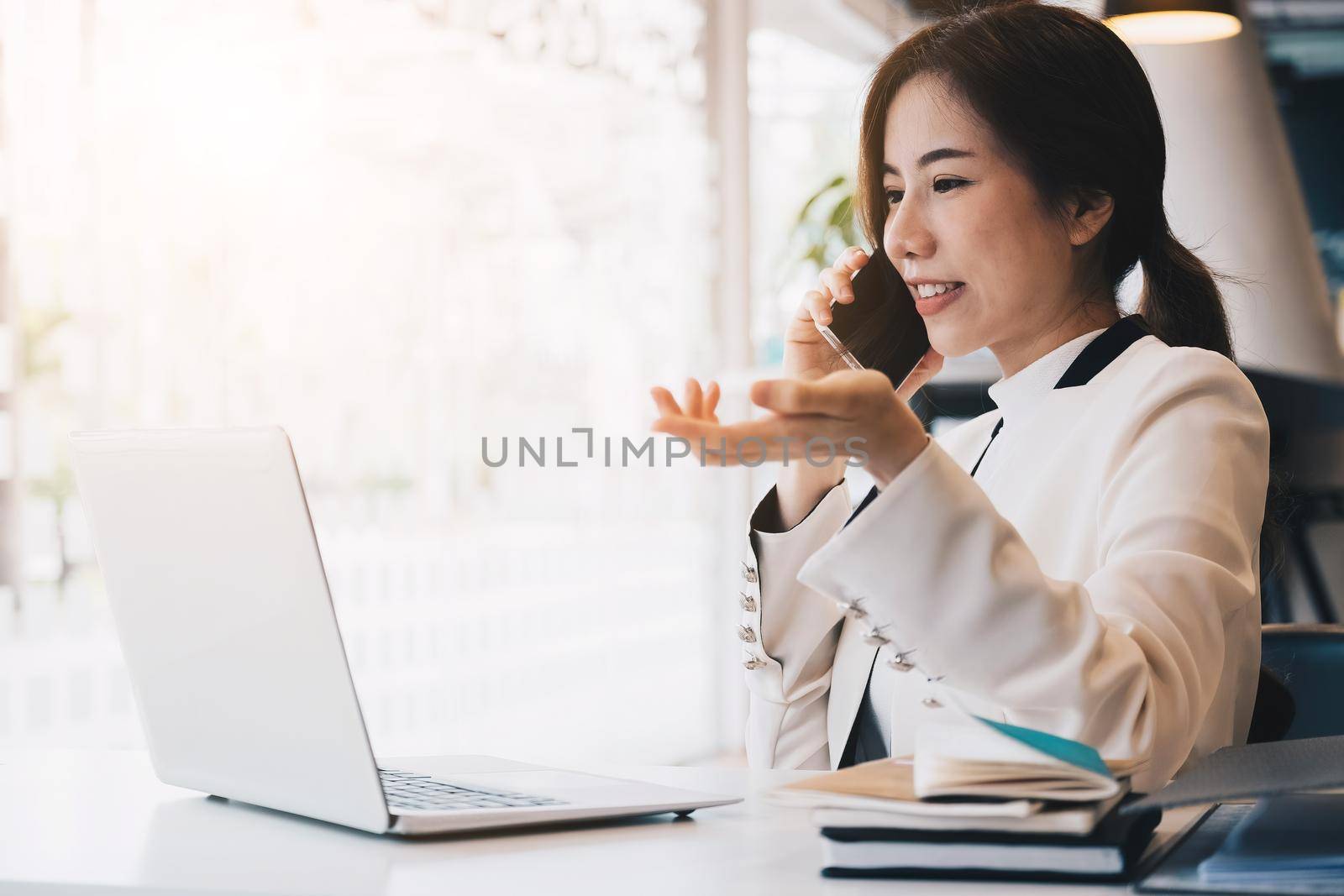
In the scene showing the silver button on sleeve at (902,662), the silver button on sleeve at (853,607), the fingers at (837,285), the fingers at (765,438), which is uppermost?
the fingers at (837,285)

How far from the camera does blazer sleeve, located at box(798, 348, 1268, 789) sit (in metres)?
0.82

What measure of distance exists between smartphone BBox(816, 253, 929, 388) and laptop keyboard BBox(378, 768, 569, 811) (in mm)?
779

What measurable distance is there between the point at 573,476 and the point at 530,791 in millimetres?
3017

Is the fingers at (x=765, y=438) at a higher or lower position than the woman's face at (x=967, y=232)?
lower

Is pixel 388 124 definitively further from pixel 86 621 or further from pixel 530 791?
pixel 530 791

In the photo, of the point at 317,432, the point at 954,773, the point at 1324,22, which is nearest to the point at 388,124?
the point at 317,432

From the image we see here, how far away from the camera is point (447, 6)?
3.34 m

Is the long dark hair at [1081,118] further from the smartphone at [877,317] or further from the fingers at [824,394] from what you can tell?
the fingers at [824,394]

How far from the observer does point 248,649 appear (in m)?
0.85

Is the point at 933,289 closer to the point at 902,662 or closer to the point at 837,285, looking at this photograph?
the point at 837,285

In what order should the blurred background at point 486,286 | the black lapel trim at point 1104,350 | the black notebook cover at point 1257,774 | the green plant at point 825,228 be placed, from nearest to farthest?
the black notebook cover at point 1257,774, the black lapel trim at point 1104,350, the blurred background at point 486,286, the green plant at point 825,228

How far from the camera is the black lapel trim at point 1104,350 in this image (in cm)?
124

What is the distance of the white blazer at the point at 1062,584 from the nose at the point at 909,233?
192mm

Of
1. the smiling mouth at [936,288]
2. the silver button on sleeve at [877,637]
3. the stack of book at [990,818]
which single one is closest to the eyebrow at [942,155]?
the smiling mouth at [936,288]
